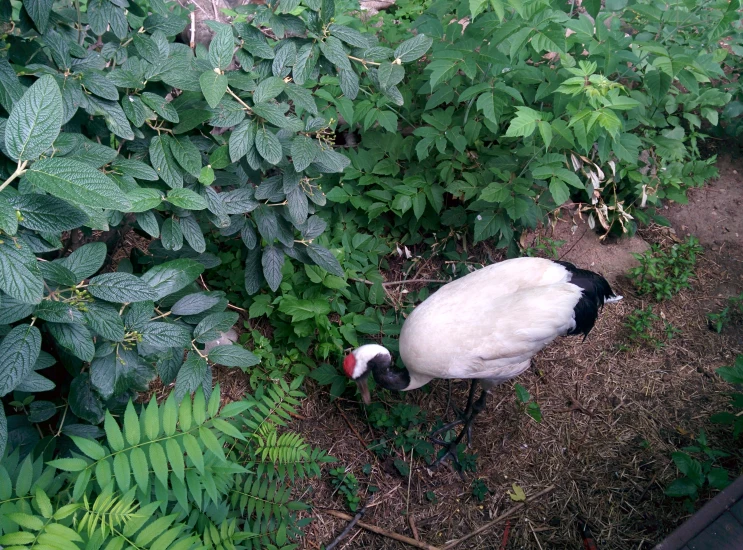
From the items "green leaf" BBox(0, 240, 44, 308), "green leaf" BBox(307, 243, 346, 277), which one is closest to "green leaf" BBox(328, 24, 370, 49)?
"green leaf" BBox(307, 243, 346, 277)

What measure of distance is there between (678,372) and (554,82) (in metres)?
2.14

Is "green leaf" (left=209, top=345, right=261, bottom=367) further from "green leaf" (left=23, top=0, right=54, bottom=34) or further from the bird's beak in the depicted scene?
"green leaf" (left=23, top=0, right=54, bottom=34)

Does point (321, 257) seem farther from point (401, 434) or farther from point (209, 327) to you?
point (401, 434)

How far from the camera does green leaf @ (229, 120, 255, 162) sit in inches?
82.6

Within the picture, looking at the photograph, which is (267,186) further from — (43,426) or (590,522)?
(590,522)

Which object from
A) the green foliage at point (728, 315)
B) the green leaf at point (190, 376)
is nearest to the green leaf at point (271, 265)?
the green leaf at point (190, 376)

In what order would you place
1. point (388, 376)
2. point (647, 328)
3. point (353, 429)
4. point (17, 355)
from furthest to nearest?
point (647, 328) < point (353, 429) < point (388, 376) < point (17, 355)

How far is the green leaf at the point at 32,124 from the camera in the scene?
1338 mm

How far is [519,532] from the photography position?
3.07m

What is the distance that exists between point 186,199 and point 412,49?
118 cm

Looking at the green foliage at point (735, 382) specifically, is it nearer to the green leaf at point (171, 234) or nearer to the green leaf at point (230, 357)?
the green leaf at point (230, 357)

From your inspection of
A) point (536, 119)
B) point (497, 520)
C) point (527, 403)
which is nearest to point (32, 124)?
point (536, 119)

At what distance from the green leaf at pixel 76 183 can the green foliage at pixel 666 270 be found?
3.69 meters

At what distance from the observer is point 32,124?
4.42 feet
